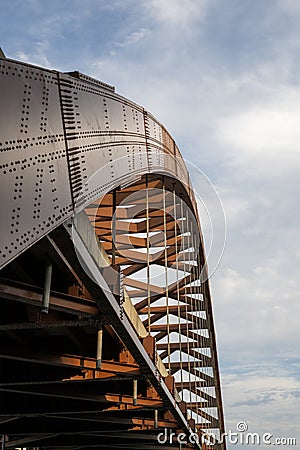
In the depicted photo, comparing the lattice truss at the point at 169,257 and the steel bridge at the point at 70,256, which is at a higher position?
the lattice truss at the point at 169,257

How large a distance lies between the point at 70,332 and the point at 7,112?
7.04 metres

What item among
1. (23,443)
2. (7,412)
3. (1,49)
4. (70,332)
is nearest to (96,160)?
(1,49)

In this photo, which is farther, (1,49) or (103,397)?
(103,397)

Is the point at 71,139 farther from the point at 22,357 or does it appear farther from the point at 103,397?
the point at 103,397

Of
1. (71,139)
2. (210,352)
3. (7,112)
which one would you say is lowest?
(7,112)

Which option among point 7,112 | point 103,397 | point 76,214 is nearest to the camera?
point 7,112

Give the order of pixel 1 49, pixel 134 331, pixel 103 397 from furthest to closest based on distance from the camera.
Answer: pixel 103 397 → pixel 134 331 → pixel 1 49

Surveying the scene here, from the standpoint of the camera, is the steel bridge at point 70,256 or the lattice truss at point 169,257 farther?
the lattice truss at point 169,257

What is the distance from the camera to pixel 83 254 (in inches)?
266

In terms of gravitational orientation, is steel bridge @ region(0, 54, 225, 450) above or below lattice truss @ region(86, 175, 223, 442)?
below

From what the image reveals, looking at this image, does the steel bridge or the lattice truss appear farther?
the lattice truss

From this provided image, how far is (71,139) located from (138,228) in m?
20.7

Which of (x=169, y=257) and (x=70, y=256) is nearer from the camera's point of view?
(x=70, y=256)

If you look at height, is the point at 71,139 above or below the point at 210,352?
below
